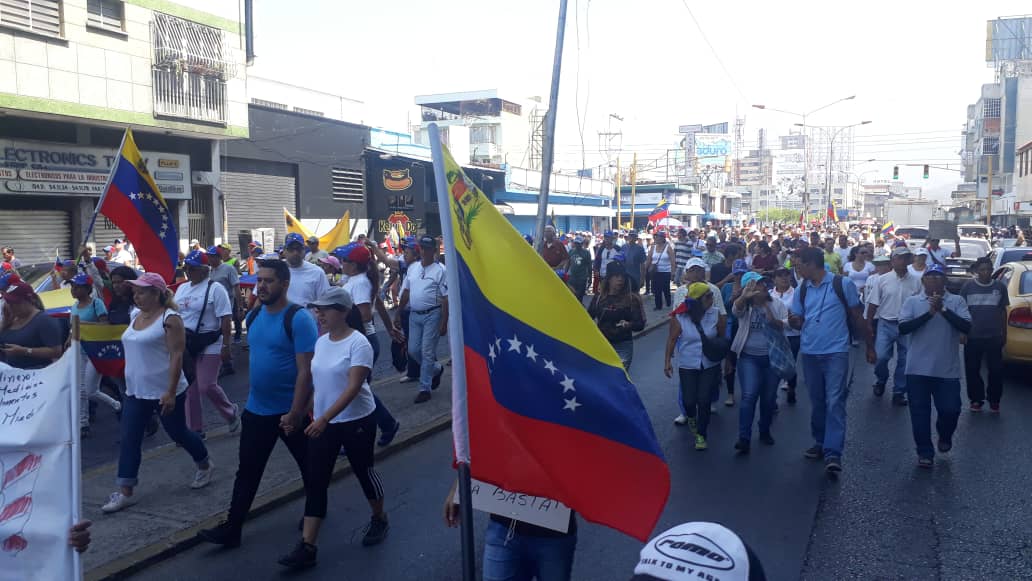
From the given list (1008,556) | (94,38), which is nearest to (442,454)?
(1008,556)

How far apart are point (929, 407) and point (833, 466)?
3.68 ft

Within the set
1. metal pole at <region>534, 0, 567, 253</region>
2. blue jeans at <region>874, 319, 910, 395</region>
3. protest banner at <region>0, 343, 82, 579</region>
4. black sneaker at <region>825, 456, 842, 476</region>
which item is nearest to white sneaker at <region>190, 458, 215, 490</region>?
protest banner at <region>0, 343, 82, 579</region>

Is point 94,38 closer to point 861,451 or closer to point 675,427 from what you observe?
point 675,427

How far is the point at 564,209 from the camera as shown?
49625mm

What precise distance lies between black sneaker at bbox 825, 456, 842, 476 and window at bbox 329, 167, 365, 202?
24.4 meters

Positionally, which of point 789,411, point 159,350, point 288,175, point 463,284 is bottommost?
point 789,411

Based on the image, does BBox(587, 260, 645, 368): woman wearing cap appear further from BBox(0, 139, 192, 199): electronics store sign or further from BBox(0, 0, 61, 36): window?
BBox(0, 0, 61, 36): window

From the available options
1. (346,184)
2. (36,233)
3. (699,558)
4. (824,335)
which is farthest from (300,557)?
(346,184)

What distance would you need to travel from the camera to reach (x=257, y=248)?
603 inches

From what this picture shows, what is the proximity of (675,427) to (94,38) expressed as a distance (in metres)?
17.6

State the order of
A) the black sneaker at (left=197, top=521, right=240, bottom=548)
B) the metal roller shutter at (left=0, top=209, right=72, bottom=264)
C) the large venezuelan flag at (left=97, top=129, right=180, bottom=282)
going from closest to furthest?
the black sneaker at (left=197, top=521, right=240, bottom=548)
the large venezuelan flag at (left=97, top=129, right=180, bottom=282)
the metal roller shutter at (left=0, top=209, right=72, bottom=264)

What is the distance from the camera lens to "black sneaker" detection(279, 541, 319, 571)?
4.73m

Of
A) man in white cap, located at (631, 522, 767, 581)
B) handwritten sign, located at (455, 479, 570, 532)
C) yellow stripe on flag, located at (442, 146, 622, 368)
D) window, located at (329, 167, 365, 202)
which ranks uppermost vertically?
window, located at (329, 167, 365, 202)

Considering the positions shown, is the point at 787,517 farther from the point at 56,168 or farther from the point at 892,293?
the point at 56,168
